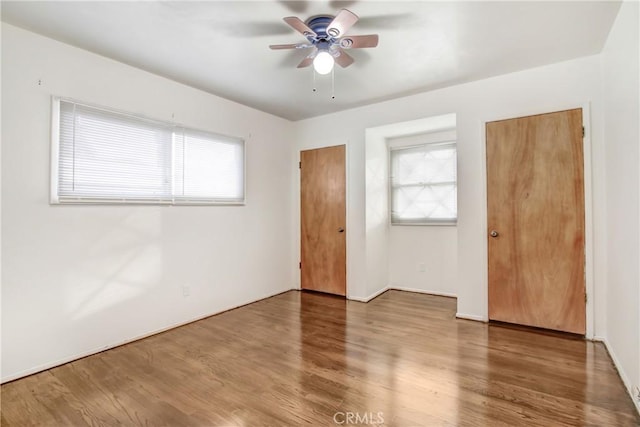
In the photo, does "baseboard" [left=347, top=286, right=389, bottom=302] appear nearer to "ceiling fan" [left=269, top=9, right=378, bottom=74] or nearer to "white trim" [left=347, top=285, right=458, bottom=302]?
"white trim" [left=347, top=285, right=458, bottom=302]

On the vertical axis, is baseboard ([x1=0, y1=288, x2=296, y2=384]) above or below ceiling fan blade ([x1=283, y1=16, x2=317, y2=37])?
below

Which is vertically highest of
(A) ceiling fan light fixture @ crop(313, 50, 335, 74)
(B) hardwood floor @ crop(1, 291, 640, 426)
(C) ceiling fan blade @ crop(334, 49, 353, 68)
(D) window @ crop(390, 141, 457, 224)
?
(C) ceiling fan blade @ crop(334, 49, 353, 68)

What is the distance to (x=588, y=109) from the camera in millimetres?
2701

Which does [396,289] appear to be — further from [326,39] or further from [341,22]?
[341,22]

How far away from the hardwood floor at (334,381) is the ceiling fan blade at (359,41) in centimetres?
235

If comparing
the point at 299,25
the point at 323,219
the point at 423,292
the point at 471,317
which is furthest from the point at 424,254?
the point at 299,25

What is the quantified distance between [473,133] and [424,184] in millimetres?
1171

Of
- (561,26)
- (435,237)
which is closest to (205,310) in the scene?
(435,237)

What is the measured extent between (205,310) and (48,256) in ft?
5.09

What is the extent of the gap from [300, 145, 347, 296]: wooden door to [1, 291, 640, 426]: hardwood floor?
1.24 m

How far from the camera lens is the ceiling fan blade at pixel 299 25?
189 centimetres

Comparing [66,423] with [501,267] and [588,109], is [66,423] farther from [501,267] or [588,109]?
[588,109]

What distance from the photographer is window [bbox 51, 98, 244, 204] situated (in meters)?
2.41

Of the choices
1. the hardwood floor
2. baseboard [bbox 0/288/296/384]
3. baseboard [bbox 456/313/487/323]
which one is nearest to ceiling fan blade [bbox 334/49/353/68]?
the hardwood floor
